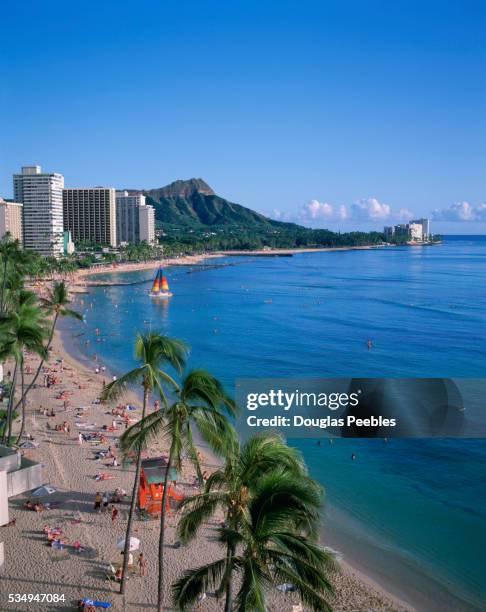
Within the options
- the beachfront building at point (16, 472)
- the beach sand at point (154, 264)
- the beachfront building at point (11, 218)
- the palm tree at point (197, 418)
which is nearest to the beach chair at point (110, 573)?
the beachfront building at point (16, 472)

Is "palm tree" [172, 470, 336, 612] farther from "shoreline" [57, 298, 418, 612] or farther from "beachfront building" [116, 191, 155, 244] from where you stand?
"beachfront building" [116, 191, 155, 244]

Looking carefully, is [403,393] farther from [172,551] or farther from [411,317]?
[411,317]

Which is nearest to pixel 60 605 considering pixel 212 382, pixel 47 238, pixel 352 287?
pixel 212 382

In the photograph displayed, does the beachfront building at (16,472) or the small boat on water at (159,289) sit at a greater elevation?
the beachfront building at (16,472)

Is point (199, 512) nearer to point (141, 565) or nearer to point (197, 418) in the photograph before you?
point (197, 418)

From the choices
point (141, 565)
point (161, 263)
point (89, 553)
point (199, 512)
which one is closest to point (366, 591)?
point (141, 565)

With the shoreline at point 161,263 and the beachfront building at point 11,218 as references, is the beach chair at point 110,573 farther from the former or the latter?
the beachfront building at point 11,218
